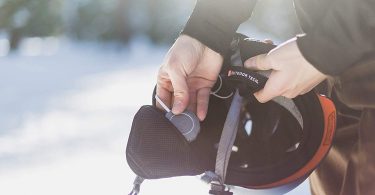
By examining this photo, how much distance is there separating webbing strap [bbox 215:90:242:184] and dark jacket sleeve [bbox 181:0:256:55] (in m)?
0.12

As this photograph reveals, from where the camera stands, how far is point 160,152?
137cm

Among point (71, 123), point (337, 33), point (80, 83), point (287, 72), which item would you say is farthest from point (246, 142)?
point (80, 83)

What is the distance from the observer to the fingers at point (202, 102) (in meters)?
1.49

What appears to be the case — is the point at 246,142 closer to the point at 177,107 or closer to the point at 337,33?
the point at 177,107

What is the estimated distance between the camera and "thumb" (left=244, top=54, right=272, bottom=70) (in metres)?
1.35

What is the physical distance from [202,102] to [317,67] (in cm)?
33

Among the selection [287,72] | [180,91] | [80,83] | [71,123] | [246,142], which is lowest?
[80,83]

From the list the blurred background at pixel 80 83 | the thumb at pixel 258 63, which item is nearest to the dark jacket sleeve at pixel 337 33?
the thumb at pixel 258 63

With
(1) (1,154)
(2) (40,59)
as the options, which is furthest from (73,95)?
(2) (40,59)

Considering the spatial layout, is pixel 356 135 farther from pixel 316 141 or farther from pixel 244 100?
Answer: pixel 244 100

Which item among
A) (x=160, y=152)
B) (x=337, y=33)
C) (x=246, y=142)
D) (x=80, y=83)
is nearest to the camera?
(x=337, y=33)

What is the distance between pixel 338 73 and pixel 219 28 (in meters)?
0.32

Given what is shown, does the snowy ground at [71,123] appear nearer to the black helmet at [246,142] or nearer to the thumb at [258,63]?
the black helmet at [246,142]

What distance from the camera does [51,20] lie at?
963 cm
